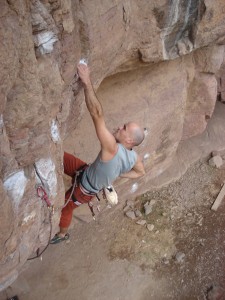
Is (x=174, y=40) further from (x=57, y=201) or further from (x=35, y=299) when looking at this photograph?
(x=35, y=299)

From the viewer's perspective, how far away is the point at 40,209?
398 centimetres

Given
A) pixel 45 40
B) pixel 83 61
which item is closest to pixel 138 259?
pixel 83 61

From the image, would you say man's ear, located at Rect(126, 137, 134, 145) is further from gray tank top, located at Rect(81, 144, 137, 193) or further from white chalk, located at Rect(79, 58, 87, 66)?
white chalk, located at Rect(79, 58, 87, 66)

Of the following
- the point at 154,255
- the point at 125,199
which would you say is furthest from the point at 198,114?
the point at 154,255

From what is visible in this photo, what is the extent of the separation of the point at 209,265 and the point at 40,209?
305 centimetres

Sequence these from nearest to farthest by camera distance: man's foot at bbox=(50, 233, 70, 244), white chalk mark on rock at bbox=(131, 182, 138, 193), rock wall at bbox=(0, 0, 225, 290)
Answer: rock wall at bbox=(0, 0, 225, 290) → man's foot at bbox=(50, 233, 70, 244) → white chalk mark on rock at bbox=(131, 182, 138, 193)

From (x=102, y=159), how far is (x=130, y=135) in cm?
35

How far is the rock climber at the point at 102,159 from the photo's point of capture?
379 centimetres

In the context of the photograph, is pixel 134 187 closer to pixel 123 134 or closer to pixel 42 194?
pixel 123 134

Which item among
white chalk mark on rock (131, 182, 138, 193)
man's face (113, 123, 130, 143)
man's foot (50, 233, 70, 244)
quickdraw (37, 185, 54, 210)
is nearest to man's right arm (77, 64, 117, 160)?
man's face (113, 123, 130, 143)

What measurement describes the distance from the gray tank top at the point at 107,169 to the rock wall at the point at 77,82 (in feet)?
1.47

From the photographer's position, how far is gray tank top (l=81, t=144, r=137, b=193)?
14.2 ft

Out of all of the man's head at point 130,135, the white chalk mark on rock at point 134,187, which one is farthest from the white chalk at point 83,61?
the white chalk mark on rock at point 134,187

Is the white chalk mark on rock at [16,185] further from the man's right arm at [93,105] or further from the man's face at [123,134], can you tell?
the man's face at [123,134]
